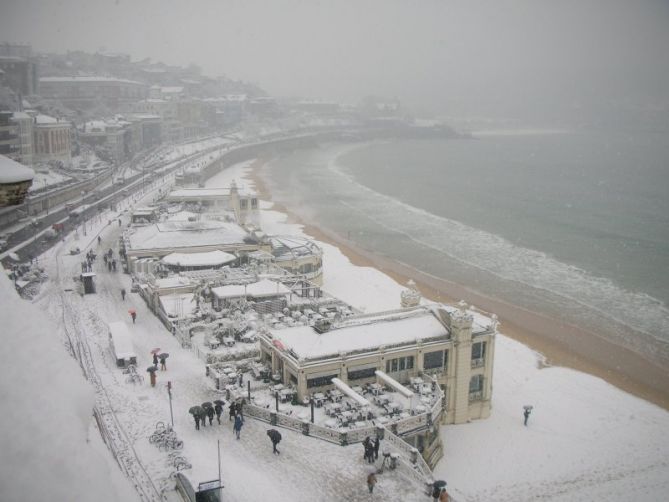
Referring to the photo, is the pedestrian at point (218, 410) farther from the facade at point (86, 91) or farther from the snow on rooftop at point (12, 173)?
the facade at point (86, 91)

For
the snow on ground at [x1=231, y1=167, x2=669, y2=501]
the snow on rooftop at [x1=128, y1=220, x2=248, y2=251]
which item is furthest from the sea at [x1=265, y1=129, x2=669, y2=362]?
the snow on rooftop at [x1=128, y1=220, x2=248, y2=251]

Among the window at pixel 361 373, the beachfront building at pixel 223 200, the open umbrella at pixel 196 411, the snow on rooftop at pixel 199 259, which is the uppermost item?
the beachfront building at pixel 223 200

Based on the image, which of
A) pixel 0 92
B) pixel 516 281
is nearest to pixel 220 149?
pixel 0 92

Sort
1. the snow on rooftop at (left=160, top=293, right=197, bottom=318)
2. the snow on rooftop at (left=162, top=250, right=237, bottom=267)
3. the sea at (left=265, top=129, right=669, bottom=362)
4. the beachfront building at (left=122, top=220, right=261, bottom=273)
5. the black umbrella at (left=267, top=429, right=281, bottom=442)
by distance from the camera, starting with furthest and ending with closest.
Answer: the sea at (left=265, top=129, right=669, bottom=362) → the beachfront building at (left=122, top=220, right=261, bottom=273) → the snow on rooftop at (left=162, top=250, right=237, bottom=267) → the snow on rooftop at (left=160, top=293, right=197, bottom=318) → the black umbrella at (left=267, top=429, right=281, bottom=442)

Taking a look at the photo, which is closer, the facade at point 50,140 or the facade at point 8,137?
the facade at point 8,137

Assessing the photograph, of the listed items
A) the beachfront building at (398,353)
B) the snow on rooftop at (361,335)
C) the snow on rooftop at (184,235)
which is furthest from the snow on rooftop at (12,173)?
the snow on rooftop at (184,235)

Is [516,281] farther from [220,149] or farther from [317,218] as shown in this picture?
[220,149]

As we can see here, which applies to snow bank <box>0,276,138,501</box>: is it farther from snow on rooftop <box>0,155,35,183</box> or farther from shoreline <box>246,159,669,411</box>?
shoreline <box>246,159,669,411</box>
